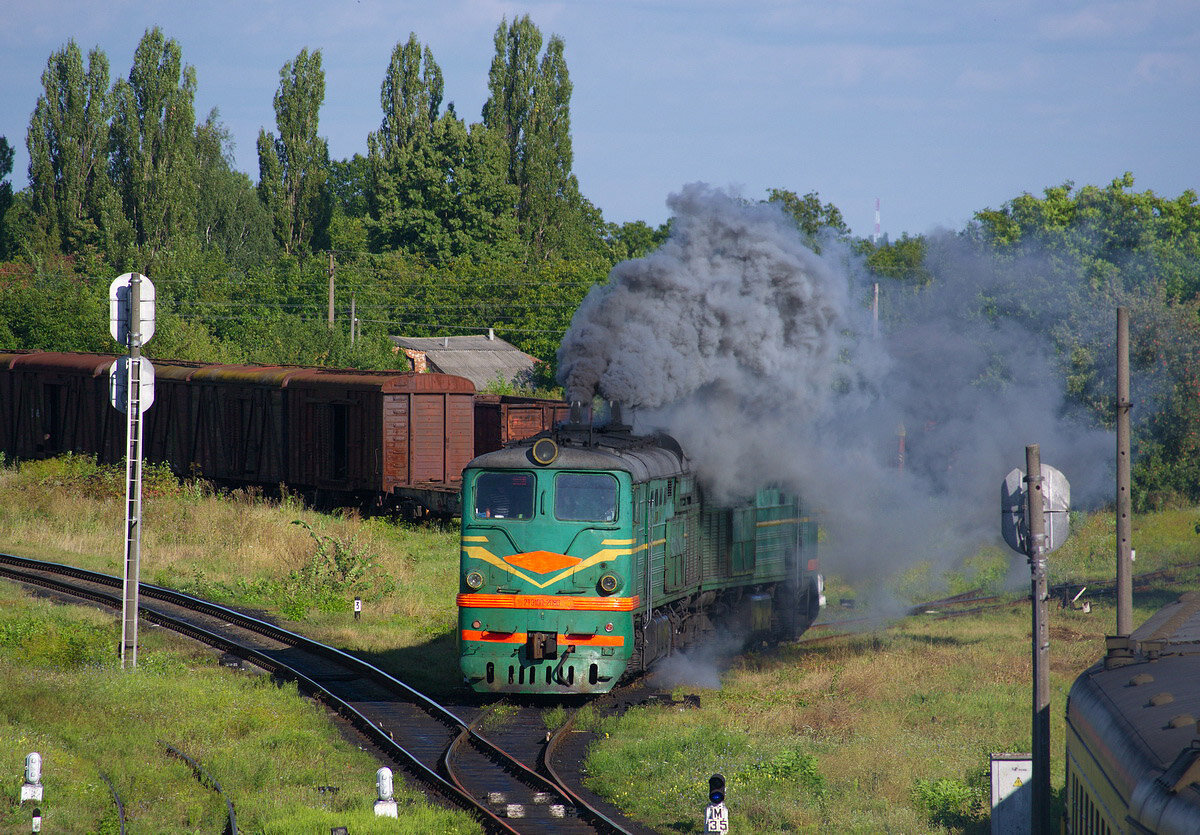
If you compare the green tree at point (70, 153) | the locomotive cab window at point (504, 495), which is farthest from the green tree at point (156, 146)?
the locomotive cab window at point (504, 495)

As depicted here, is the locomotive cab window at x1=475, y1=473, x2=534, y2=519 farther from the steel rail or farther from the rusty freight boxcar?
the rusty freight boxcar

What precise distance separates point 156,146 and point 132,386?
160 ft

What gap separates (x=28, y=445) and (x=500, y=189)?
34950mm

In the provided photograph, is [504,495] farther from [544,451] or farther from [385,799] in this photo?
[385,799]

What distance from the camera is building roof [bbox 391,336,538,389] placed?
52.8 m

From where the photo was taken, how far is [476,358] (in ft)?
180

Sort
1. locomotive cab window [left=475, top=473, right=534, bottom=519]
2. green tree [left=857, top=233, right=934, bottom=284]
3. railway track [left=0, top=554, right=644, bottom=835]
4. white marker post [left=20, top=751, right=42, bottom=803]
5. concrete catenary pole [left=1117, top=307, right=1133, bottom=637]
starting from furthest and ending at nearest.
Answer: green tree [left=857, top=233, right=934, bottom=284], locomotive cab window [left=475, top=473, right=534, bottom=519], concrete catenary pole [left=1117, top=307, right=1133, bottom=637], railway track [left=0, top=554, right=644, bottom=835], white marker post [left=20, top=751, right=42, bottom=803]

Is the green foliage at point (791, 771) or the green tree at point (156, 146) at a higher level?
the green tree at point (156, 146)

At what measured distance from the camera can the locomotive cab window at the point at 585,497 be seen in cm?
1436

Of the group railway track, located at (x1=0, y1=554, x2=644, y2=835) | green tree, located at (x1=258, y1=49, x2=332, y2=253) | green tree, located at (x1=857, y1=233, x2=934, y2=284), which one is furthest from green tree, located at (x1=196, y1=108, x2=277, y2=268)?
railway track, located at (x1=0, y1=554, x2=644, y2=835)

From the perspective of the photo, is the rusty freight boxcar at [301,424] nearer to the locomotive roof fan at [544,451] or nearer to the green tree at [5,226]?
the locomotive roof fan at [544,451]

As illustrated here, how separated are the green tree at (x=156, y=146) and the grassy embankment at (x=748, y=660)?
97.9 ft

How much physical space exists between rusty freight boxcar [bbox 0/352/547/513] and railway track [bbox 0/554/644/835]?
794 cm

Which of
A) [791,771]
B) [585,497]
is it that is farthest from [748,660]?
[791,771]
